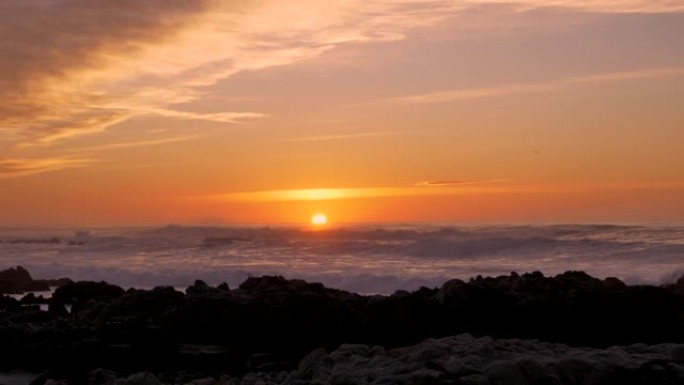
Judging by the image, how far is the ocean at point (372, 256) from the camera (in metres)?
31.4

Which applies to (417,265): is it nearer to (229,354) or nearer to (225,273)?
(225,273)

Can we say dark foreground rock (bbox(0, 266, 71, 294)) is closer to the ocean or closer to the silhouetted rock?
the silhouetted rock

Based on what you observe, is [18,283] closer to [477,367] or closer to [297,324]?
[297,324]

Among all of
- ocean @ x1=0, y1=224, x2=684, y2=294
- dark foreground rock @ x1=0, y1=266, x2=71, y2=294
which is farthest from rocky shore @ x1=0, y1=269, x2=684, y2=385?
ocean @ x1=0, y1=224, x2=684, y2=294

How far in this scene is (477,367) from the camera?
7.82 meters

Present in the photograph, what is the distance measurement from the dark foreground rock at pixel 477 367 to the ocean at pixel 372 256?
18.1 metres

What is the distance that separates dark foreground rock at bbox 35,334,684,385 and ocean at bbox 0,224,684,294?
1814 centimetres

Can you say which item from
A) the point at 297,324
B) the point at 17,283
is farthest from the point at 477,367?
the point at 17,283

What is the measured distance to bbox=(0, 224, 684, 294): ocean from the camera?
3138 centimetres

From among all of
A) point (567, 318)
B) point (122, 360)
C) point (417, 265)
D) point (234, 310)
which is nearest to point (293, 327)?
point (234, 310)

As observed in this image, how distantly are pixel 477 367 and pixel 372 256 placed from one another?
Answer: 113ft

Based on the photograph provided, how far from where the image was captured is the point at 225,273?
32.7 metres

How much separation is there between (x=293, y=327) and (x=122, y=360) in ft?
8.50

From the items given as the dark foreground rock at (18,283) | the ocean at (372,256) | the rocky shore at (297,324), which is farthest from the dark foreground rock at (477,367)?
the dark foreground rock at (18,283)
